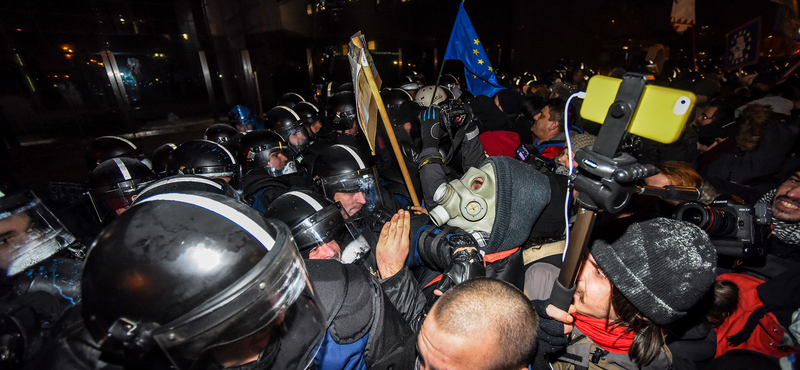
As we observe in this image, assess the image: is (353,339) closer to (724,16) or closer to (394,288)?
(394,288)

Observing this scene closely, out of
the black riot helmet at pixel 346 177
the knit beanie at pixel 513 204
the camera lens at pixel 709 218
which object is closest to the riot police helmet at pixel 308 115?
the black riot helmet at pixel 346 177

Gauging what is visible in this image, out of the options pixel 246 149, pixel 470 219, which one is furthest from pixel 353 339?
pixel 246 149

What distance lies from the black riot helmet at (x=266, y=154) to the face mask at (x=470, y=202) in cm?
289

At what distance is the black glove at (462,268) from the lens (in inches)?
64.6

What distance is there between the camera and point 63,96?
444 inches

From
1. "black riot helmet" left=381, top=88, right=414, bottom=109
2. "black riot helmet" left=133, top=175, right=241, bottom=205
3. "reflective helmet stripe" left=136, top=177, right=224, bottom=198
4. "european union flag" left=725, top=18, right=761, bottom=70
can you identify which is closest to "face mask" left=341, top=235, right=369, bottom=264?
"black riot helmet" left=133, top=175, right=241, bottom=205

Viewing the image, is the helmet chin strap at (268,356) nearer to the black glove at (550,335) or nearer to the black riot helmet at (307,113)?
the black glove at (550,335)

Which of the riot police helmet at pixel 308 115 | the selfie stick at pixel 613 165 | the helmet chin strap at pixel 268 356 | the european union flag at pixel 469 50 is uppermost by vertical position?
the european union flag at pixel 469 50

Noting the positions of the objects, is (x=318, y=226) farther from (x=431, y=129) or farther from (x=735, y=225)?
(x=735, y=225)

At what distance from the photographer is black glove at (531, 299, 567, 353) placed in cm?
143

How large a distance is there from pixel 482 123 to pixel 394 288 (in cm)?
350

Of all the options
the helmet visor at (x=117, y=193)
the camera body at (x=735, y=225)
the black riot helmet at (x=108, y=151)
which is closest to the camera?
the camera body at (x=735, y=225)

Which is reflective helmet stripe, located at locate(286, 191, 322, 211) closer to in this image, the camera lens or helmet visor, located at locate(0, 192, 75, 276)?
helmet visor, located at locate(0, 192, 75, 276)

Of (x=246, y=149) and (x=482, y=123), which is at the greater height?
(x=482, y=123)
